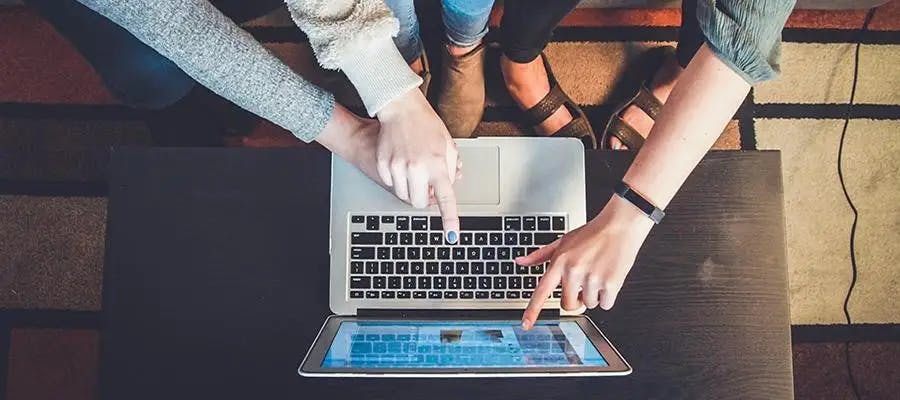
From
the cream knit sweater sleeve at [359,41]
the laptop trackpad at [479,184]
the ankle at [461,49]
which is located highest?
the cream knit sweater sleeve at [359,41]

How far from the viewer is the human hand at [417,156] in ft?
2.27

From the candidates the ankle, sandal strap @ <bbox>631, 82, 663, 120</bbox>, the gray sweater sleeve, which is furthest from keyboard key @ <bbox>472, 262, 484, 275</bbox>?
sandal strap @ <bbox>631, 82, 663, 120</bbox>

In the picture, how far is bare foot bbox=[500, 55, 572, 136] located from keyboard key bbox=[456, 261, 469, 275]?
0.50m

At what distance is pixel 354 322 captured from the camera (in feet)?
2.40

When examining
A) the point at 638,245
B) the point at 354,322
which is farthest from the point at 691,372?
the point at 354,322

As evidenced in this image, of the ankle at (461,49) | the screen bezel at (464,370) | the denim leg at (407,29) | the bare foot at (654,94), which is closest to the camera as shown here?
the screen bezel at (464,370)

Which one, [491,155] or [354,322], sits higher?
[491,155]

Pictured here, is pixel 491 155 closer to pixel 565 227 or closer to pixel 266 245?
pixel 565 227

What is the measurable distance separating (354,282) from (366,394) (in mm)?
119

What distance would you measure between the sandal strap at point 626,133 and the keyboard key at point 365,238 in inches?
22.9

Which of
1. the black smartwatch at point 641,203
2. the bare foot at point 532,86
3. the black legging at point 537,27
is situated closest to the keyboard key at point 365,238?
the black smartwatch at point 641,203

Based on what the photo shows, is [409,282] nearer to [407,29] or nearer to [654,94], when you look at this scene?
[407,29]

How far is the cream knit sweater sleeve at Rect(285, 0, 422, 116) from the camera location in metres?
0.66

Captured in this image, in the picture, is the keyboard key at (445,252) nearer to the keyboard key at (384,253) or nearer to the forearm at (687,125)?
the keyboard key at (384,253)
